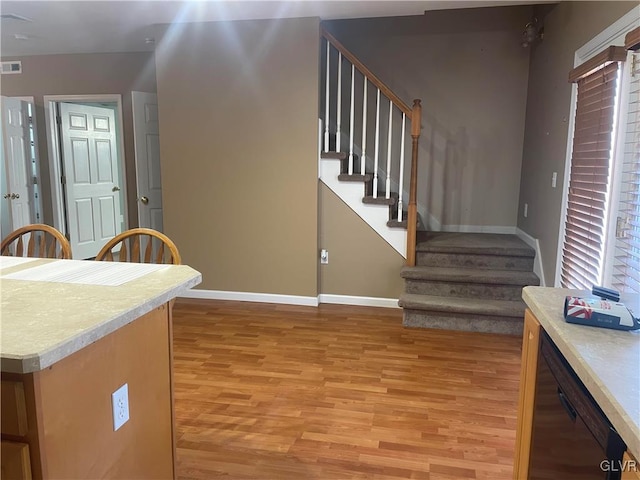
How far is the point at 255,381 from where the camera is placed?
8.77 feet

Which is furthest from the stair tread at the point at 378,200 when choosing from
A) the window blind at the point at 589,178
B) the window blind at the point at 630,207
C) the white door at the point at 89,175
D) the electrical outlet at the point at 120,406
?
the white door at the point at 89,175

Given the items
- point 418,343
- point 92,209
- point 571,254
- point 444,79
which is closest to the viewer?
point 571,254

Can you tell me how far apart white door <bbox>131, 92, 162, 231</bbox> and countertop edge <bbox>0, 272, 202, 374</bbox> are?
3.59 metres

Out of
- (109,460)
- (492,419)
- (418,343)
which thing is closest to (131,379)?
(109,460)

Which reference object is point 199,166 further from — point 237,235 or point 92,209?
point 92,209

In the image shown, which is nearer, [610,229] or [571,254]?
[610,229]

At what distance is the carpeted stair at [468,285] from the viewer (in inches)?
137

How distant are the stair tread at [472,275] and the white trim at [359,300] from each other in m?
0.37

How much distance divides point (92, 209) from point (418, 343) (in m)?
4.54

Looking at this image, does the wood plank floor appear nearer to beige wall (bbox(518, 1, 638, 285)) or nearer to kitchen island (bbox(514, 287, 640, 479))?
kitchen island (bbox(514, 287, 640, 479))

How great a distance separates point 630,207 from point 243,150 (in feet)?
9.56

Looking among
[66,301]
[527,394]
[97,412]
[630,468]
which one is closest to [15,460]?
[97,412]

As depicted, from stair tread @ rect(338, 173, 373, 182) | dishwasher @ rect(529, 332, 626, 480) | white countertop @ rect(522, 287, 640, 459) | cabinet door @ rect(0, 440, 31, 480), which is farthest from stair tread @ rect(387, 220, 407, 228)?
cabinet door @ rect(0, 440, 31, 480)

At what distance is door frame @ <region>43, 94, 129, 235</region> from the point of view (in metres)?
5.05
